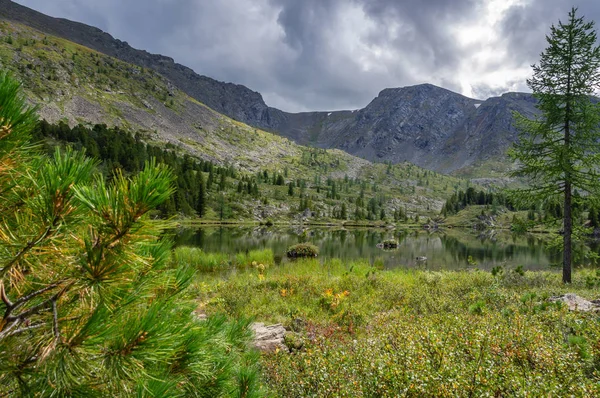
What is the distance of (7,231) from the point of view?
170cm

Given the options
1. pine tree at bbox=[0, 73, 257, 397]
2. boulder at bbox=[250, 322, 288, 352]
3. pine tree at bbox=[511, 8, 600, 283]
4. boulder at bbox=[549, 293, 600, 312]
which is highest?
pine tree at bbox=[511, 8, 600, 283]

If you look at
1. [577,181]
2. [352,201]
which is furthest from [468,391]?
[352,201]

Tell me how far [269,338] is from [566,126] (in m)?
19.5

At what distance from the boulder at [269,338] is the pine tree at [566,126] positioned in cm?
1655

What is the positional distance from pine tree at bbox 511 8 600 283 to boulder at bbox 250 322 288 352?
16.5 meters

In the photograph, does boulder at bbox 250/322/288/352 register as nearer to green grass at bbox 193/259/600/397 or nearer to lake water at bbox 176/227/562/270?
green grass at bbox 193/259/600/397

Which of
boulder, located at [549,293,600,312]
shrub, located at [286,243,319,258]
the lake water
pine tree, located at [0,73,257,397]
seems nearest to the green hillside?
the lake water

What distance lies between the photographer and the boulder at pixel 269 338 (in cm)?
780

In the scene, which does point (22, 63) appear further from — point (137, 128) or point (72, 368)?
point (72, 368)

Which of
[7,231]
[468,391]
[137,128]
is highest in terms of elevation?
[137,128]

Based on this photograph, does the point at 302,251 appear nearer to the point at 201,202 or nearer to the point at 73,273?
the point at 73,273

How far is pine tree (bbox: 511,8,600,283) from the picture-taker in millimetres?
16953

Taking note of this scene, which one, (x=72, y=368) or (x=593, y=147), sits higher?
(x=593, y=147)

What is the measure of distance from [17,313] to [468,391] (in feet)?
15.1
